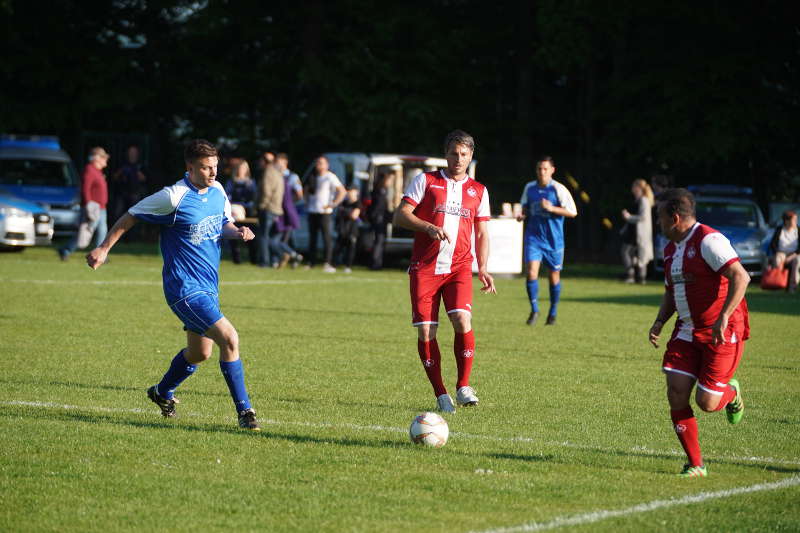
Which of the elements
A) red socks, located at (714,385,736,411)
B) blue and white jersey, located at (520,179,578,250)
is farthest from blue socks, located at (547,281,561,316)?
red socks, located at (714,385,736,411)

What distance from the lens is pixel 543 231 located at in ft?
52.6

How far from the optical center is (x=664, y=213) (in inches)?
284

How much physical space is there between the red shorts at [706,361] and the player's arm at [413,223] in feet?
7.93

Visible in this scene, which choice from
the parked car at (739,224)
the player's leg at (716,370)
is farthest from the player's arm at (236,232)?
the parked car at (739,224)

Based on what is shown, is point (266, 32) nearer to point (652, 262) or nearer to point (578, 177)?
point (578, 177)

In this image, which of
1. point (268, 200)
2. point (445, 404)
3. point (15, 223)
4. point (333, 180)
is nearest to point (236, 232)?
point (445, 404)

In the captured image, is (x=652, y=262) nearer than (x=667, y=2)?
Yes

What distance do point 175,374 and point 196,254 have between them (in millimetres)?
864

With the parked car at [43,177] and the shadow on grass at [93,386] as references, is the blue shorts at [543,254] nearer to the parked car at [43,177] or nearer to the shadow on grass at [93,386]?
the shadow on grass at [93,386]

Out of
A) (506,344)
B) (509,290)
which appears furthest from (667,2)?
(506,344)

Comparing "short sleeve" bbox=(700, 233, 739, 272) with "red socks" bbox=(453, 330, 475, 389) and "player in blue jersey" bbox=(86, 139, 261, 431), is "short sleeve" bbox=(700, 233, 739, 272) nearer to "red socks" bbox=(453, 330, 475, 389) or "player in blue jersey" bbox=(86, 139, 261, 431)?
"red socks" bbox=(453, 330, 475, 389)

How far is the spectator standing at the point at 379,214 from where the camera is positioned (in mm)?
26062

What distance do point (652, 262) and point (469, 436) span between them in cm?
2075

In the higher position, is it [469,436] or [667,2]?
[667,2]
